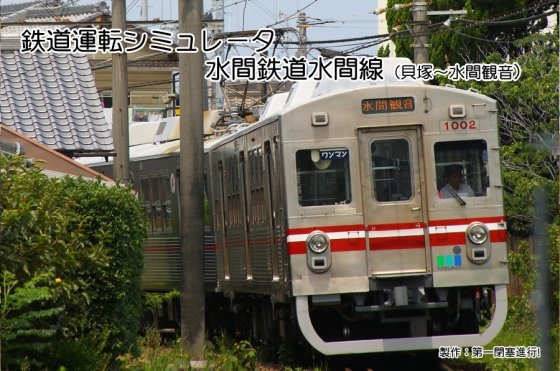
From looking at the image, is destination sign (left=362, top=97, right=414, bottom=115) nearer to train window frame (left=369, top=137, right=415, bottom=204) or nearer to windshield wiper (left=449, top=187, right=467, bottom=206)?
train window frame (left=369, top=137, right=415, bottom=204)

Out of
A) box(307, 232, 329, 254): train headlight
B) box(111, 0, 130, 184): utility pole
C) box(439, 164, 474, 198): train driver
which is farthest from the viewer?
box(111, 0, 130, 184): utility pole

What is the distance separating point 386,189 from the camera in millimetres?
12336

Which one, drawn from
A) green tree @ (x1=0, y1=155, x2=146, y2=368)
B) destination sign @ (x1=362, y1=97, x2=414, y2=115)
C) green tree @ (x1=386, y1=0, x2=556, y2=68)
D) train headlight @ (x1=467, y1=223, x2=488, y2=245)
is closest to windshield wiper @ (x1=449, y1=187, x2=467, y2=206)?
train headlight @ (x1=467, y1=223, x2=488, y2=245)

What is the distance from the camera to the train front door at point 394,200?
12.2 meters

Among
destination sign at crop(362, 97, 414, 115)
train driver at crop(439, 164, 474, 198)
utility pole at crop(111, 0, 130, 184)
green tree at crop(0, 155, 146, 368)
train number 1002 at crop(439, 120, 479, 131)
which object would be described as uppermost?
utility pole at crop(111, 0, 130, 184)

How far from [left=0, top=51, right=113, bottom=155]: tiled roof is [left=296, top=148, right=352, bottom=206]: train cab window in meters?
7.03

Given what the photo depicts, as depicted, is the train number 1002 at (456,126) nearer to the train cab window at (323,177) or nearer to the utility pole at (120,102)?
the train cab window at (323,177)

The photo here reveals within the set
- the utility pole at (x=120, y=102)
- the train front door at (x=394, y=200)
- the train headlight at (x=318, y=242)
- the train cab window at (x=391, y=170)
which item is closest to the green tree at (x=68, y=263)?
the train headlight at (x=318, y=242)

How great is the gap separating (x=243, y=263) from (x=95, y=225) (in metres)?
4.35

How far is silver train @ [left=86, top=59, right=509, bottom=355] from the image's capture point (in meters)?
12.2

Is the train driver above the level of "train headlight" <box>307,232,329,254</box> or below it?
above

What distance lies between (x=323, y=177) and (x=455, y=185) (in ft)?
4.65

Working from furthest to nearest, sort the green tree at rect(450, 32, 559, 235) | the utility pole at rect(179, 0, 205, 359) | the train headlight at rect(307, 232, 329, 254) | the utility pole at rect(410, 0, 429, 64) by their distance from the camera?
the utility pole at rect(410, 0, 429, 64) < the green tree at rect(450, 32, 559, 235) < the utility pole at rect(179, 0, 205, 359) < the train headlight at rect(307, 232, 329, 254)

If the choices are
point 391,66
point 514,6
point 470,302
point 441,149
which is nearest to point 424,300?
point 470,302
